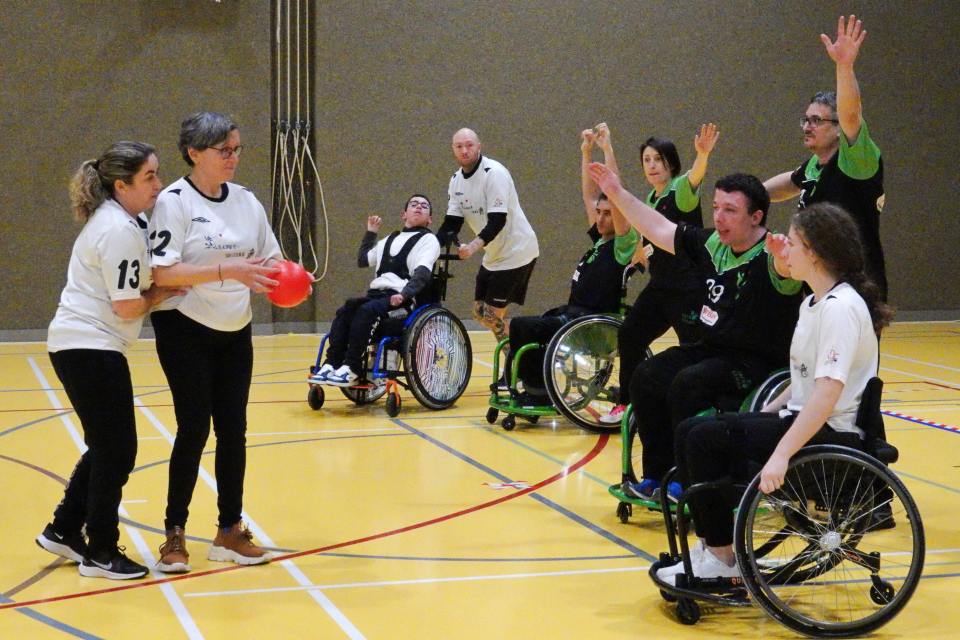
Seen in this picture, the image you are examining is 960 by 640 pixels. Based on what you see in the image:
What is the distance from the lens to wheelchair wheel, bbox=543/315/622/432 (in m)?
5.35

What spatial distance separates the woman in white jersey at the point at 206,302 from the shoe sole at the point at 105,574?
0.09 metres

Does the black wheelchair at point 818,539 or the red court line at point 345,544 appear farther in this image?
the red court line at point 345,544

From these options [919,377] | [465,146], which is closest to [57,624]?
[465,146]

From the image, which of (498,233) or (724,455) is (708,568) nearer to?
(724,455)

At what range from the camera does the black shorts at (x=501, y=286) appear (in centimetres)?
656

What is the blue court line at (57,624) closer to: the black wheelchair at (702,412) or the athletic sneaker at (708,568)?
the athletic sneaker at (708,568)

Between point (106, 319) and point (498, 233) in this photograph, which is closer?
point (106, 319)

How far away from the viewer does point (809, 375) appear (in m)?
3.00

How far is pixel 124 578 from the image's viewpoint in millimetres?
3328

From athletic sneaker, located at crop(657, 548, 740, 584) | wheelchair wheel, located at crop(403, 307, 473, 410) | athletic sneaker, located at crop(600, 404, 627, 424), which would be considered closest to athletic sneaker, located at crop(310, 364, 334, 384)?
wheelchair wheel, located at crop(403, 307, 473, 410)

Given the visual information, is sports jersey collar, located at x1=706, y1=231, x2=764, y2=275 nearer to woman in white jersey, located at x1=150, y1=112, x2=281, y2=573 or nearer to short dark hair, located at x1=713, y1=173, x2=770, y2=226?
short dark hair, located at x1=713, y1=173, x2=770, y2=226

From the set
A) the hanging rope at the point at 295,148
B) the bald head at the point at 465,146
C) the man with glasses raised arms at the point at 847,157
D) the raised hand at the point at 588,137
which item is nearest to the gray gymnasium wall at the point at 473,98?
the hanging rope at the point at 295,148

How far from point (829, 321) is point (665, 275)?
71.0 inches

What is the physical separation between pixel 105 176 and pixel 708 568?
1.90m
